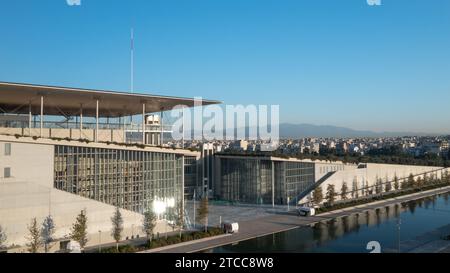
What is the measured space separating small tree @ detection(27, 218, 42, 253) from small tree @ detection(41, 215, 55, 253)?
274 millimetres

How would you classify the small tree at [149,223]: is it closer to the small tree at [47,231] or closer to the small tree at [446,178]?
the small tree at [47,231]

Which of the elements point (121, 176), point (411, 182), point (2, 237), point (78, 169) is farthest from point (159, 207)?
point (411, 182)

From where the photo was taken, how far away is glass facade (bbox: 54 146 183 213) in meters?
24.7

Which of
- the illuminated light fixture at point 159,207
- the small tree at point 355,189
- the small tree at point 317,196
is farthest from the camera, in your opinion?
the small tree at point 355,189

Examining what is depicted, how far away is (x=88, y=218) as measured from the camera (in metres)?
24.9

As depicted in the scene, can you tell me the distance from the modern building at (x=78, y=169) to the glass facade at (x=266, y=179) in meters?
14.1

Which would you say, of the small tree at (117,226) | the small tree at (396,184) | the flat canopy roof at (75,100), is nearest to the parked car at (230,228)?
the small tree at (117,226)

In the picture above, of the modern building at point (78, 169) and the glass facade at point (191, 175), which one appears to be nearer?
the modern building at point (78, 169)

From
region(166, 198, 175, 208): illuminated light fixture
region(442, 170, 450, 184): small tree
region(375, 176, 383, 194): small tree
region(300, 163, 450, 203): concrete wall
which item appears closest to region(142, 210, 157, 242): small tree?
region(166, 198, 175, 208): illuminated light fixture

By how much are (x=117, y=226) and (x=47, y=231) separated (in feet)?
12.4

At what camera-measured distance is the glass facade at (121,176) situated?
80.9ft

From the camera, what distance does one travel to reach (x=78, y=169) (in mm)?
25031

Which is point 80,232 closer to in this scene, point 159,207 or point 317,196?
point 159,207

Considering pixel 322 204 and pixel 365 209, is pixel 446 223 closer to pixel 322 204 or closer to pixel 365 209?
pixel 365 209
